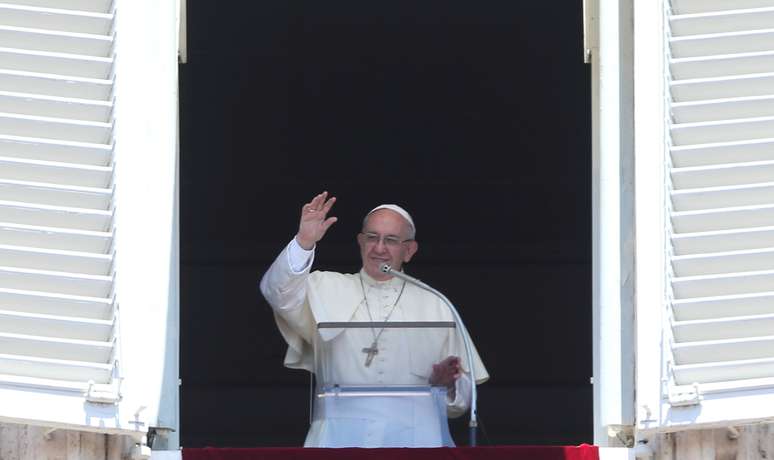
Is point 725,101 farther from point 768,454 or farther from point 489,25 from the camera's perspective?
point 489,25

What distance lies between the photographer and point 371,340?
646cm

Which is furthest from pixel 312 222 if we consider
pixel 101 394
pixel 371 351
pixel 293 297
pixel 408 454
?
pixel 101 394

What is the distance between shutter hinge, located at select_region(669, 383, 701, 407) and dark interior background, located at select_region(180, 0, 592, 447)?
3.04 metres

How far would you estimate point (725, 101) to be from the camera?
544cm

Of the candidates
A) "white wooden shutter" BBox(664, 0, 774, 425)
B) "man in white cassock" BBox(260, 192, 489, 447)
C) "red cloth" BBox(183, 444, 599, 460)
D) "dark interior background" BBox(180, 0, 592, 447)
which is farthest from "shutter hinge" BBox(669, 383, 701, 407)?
"dark interior background" BBox(180, 0, 592, 447)

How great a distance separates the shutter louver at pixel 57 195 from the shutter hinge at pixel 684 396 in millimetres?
1314

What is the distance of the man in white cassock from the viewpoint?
6.12 meters

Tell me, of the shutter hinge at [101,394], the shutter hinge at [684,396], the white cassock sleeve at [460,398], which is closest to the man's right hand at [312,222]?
the white cassock sleeve at [460,398]

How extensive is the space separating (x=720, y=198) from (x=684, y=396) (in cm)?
50

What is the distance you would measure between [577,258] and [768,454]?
296 cm

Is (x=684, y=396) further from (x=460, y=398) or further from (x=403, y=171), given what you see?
(x=403, y=171)

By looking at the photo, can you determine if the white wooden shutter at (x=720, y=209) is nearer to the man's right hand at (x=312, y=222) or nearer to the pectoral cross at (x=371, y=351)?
the man's right hand at (x=312, y=222)

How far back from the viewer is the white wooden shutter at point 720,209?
5305 millimetres

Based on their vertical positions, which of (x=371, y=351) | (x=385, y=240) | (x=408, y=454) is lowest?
(x=408, y=454)
